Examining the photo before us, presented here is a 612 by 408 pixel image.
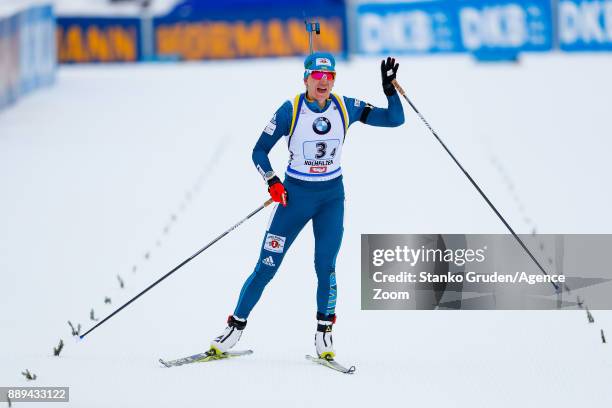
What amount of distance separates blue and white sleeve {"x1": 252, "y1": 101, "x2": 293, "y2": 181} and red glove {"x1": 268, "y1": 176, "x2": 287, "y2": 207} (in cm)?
5

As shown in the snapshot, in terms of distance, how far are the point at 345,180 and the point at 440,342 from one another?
5836mm

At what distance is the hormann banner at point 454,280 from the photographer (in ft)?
28.4

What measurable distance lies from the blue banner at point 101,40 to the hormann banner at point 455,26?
18.2 feet

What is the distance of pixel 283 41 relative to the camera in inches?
1056

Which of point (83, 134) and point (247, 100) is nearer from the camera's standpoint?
point (83, 134)

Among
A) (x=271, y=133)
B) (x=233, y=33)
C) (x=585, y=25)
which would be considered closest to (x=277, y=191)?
(x=271, y=133)

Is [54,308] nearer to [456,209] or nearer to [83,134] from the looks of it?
[456,209]

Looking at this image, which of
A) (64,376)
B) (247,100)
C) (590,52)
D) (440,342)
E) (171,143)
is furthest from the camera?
(590,52)

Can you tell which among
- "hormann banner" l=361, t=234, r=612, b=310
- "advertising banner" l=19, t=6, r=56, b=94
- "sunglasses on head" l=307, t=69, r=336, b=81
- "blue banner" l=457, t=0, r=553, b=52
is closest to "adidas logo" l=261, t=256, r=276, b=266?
"sunglasses on head" l=307, t=69, r=336, b=81

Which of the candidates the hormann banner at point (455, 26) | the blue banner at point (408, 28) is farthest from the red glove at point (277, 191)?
the blue banner at point (408, 28)

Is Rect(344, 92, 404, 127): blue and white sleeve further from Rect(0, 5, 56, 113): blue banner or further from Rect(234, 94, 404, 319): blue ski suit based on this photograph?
Rect(0, 5, 56, 113): blue banner

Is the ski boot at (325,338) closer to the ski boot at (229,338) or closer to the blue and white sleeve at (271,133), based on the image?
the ski boot at (229,338)

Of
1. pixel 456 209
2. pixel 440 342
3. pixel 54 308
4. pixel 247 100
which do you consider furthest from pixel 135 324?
pixel 247 100

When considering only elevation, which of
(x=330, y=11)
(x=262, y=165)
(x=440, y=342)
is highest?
(x=330, y=11)
